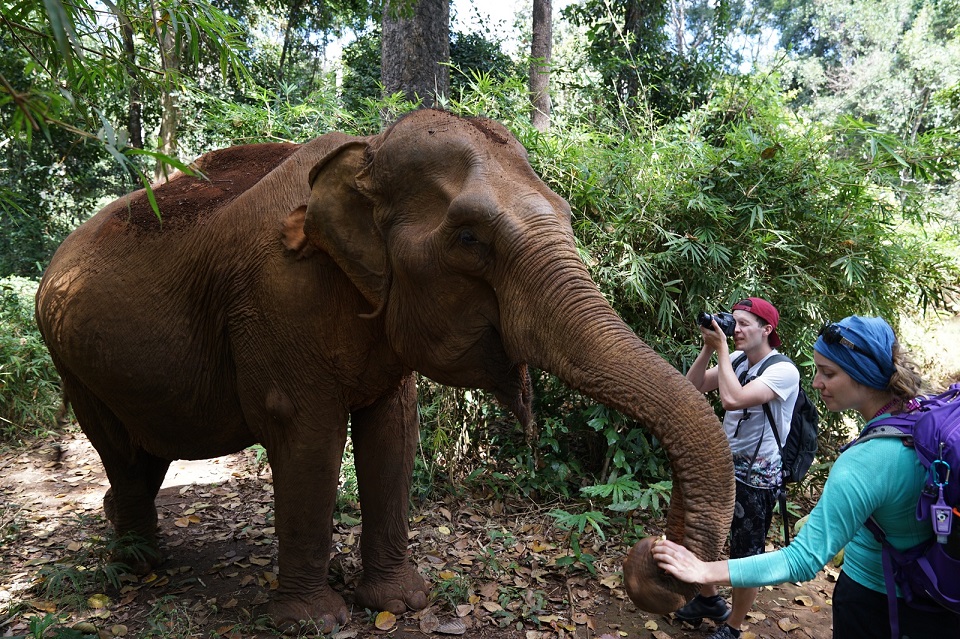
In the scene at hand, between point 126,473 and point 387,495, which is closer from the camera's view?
point 387,495

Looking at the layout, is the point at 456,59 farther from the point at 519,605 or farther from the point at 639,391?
the point at 639,391

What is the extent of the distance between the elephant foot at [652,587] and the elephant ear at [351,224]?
1.31 m

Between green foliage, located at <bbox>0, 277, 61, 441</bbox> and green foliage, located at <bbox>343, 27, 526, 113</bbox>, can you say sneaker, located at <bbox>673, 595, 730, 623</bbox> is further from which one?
green foliage, located at <bbox>343, 27, 526, 113</bbox>

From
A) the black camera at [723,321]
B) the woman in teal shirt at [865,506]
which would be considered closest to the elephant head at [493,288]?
the woman in teal shirt at [865,506]

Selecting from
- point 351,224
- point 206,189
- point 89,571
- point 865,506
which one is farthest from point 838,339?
point 89,571

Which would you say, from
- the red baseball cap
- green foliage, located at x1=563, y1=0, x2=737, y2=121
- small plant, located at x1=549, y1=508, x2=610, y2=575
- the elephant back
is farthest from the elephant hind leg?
green foliage, located at x1=563, y1=0, x2=737, y2=121

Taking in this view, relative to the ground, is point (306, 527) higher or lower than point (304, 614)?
higher

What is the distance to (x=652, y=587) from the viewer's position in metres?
1.91

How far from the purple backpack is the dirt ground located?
1.90m

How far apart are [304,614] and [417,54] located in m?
5.25

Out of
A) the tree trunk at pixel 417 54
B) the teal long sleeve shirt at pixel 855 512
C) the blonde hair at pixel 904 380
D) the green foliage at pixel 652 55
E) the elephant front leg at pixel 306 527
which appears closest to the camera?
the teal long sleeve shirt at pixel 855 512

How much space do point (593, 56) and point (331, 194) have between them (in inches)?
317

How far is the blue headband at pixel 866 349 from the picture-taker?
78.0 inches

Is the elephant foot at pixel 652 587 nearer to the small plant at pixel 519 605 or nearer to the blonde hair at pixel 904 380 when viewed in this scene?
the blonde hair at pixel 904 380
